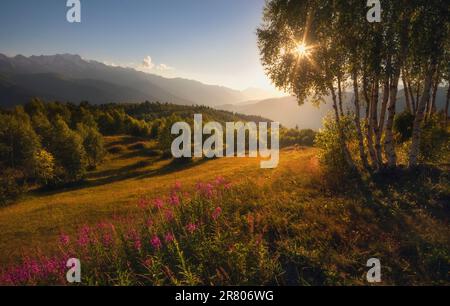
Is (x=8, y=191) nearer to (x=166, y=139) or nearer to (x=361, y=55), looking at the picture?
(x=166, y=139)

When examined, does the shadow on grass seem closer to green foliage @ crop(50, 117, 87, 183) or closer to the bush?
green foliage @ crop(50, 117, 87, 183)

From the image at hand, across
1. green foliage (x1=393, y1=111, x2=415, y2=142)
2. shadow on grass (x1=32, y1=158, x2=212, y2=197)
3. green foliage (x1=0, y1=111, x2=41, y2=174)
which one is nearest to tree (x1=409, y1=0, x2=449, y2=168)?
green foliage (x1=393, y1=111, x2=415, y2=142)

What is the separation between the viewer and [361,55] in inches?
607

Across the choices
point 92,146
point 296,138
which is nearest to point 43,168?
point 92,146

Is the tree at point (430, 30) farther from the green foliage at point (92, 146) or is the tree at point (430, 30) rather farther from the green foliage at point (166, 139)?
the green foliage at point (166, 139)

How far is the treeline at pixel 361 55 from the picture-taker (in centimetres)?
1407

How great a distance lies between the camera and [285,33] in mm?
18953

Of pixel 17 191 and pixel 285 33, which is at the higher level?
pixel 285 33

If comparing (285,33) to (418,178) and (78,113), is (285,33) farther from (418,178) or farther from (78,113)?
(78,113)

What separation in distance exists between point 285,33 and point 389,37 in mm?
6539

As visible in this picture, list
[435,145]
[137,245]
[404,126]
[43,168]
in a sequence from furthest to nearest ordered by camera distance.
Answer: [43,168] < [404,126] < [435,145] < [137,245]
